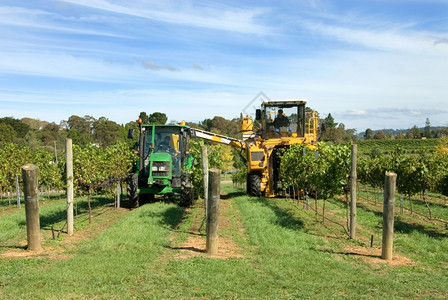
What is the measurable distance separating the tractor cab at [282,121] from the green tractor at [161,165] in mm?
3982

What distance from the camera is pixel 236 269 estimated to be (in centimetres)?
673

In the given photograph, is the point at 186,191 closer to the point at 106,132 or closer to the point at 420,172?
the point at 420,172

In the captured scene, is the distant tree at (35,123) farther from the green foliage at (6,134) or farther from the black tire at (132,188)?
the black tire at (132,188)

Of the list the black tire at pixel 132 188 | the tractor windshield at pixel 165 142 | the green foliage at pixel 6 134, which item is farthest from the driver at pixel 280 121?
the green foliage at pixel 6 134

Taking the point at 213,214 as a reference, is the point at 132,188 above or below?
below

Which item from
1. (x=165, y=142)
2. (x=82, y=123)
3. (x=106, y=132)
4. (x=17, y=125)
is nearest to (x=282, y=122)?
(x=165, y=142)

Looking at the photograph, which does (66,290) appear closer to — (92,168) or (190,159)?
(92,168)

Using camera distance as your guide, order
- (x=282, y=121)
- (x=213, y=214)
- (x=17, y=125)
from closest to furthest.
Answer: (x=213, y=214) → (x=282, y=121) → (x=17, y=125)

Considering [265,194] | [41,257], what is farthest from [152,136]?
[41,257]

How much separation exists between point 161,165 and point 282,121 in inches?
250

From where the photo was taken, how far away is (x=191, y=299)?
17.4ft

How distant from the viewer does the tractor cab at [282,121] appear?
17688 millimetres

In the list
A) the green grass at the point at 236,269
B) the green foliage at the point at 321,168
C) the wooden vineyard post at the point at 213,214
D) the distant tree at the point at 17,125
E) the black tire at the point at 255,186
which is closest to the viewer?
the green grass at the point at 236,269

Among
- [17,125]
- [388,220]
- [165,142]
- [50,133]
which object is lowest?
[388,220]
